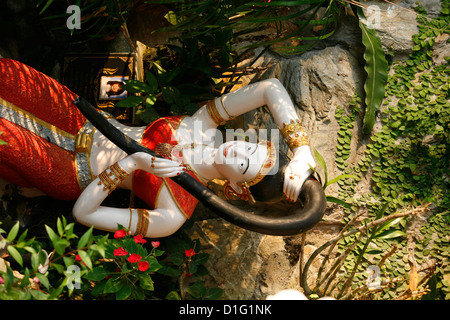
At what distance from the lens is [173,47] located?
249 cm

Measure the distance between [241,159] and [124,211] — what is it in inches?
22.3

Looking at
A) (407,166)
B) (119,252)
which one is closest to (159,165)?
(119,252)

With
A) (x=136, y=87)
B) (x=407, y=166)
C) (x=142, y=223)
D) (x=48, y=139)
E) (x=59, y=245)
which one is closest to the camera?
(x=59, y=245)

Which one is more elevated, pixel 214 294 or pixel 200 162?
pixel 200 162

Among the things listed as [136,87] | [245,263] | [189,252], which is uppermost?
[136,87]

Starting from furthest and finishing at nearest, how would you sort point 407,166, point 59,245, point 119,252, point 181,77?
point 181,77, point 407,166, point 119,252, point 59,245

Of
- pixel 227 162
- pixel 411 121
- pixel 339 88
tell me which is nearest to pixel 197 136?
pixel 227 162

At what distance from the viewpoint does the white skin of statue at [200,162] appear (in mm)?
1729

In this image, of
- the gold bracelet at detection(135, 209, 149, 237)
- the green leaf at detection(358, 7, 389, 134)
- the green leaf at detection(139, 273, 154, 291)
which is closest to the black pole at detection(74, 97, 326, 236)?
the gold bracelet at detection(135, 209, 149, 237)

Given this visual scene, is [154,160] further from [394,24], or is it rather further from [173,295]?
[394,24]

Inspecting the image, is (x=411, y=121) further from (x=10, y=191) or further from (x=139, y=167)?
(x=10, y=191)

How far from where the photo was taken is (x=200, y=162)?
1888mm

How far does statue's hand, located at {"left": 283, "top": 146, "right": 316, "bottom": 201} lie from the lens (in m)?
1.70

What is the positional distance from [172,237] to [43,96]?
0.92 metres
